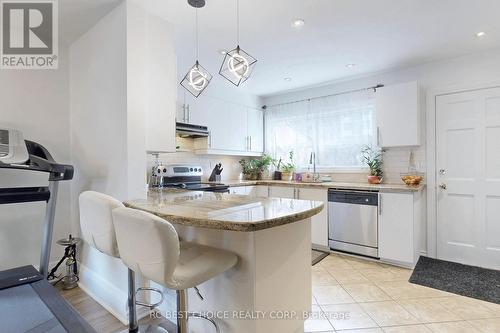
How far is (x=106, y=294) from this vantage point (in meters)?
2.32

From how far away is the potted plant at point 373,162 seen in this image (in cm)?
370

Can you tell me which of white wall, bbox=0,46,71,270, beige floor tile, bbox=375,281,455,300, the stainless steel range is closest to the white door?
beige floor tile, bbox=375,281,455,300

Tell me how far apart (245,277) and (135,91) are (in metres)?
1.63

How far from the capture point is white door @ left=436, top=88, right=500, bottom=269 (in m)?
3.04

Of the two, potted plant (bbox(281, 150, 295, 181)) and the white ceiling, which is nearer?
the white ceiling

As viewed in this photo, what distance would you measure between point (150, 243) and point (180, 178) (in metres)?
2.51

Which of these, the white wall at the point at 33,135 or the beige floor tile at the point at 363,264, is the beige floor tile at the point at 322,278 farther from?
the white wall at the point at 33,135

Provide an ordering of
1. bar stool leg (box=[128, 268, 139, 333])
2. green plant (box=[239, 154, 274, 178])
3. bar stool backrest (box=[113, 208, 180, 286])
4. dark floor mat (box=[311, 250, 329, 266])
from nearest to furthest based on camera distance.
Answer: bar stool backrest (box=[113, 208, 180, 286])
bar stool leg (box=[128, 268, 139, 333])
dark floor mat (box=[311, 250, 329, 266])
green plant (box=[239, 154, 274, 178])

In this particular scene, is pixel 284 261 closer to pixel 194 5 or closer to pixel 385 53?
pixel 194 5

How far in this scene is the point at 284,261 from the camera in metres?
1.56

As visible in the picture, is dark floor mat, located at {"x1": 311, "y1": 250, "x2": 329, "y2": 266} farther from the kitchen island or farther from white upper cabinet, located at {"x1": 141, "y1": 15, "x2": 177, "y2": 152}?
white upper cabinet, located at {"x1": 141, "y1": 15, "x2": 177, "y2": 152}

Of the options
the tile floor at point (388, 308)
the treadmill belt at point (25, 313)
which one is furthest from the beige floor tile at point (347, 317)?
the treadmill belt at point (25, 313)

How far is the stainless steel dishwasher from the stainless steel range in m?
1.49

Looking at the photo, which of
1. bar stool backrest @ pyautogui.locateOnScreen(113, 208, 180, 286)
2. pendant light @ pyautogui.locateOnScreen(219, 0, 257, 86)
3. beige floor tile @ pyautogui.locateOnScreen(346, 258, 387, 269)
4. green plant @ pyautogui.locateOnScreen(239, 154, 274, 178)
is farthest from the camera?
green plant @ pyautogui.locateOnScreen(239, 154, 274, 178)
